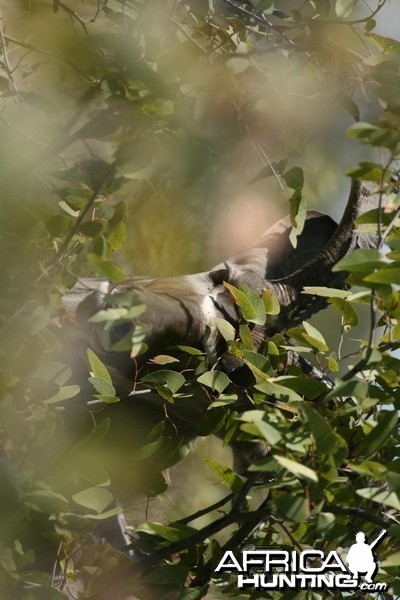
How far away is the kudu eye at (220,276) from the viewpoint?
127 centimetres

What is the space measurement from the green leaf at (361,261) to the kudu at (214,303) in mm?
329

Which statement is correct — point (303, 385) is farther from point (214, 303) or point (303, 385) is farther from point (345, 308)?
point (214, 303)

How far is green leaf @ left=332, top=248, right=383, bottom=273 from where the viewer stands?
0.68m

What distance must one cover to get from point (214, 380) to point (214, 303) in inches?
9.4

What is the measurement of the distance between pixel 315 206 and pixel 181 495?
3.02 feet

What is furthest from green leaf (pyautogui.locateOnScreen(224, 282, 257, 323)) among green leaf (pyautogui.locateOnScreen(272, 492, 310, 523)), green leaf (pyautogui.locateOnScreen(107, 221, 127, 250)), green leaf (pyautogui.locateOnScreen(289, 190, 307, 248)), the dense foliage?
green leaf (pyautogui.locateOnScreen(272, 492, 310, 523))

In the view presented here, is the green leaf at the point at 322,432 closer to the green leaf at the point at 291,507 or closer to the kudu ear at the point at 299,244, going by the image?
the green leaf at the point at 291,507

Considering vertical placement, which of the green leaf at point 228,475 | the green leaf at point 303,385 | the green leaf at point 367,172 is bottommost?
the green leaf at point 228,475

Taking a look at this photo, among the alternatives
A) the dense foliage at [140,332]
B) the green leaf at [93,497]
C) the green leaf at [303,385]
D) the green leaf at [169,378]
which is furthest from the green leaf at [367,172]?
the green leaf at [93,497]

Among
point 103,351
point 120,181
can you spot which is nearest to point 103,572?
point 103,351

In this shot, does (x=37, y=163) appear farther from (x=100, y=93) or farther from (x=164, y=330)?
(x=164, y=330)

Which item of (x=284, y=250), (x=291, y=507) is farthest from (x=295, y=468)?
(x=284, y=250)

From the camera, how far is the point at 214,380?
0.95 m

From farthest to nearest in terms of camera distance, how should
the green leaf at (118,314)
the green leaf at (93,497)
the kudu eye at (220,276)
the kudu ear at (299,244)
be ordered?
the kudu ear at (299,244)
the kudu eye at (220,276)
the green leaf at (93,497)
the green leaf at (118,314)
